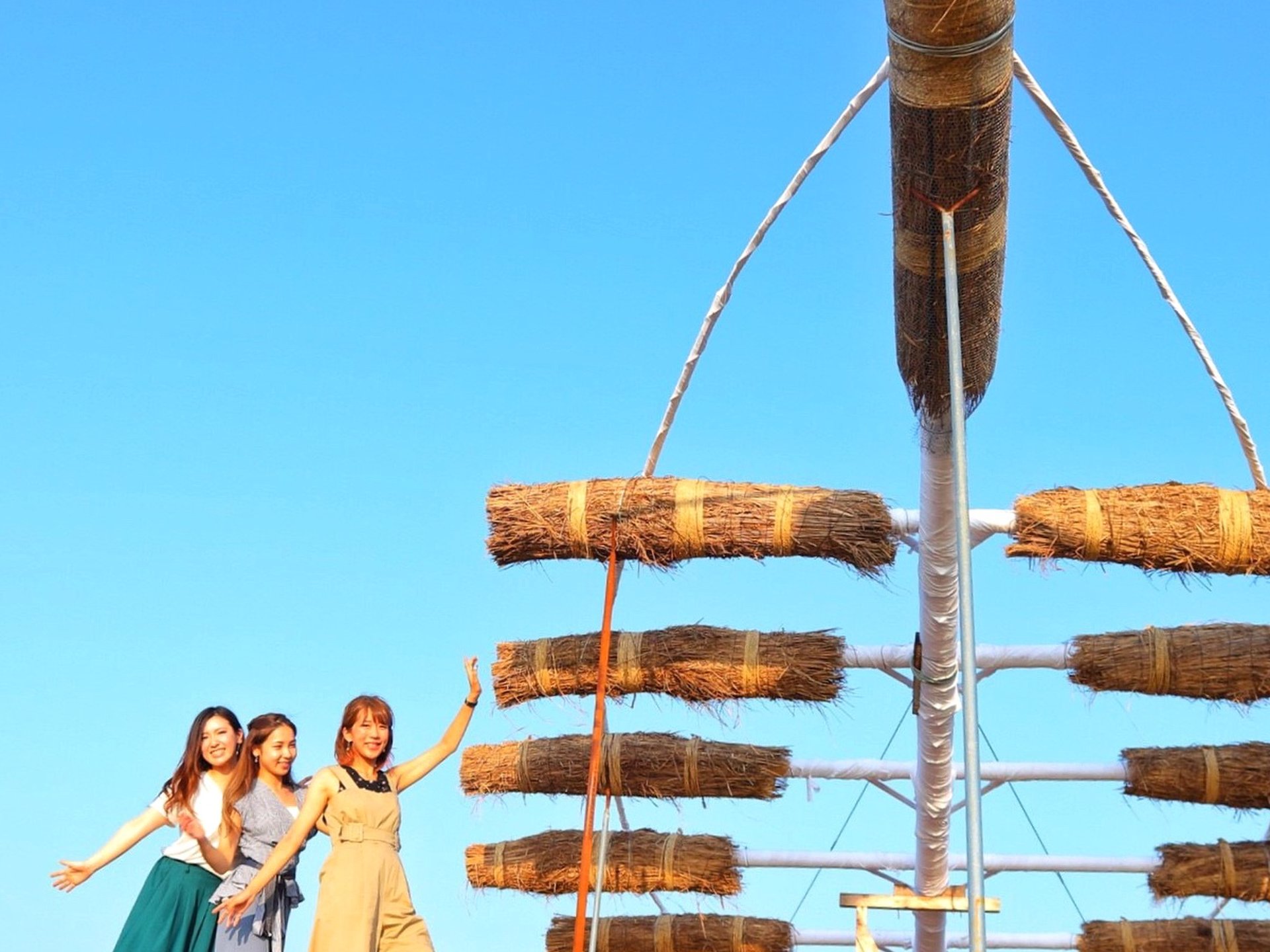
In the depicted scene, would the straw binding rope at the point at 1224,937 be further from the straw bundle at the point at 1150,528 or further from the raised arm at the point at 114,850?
the raised arm at the point at 114,850

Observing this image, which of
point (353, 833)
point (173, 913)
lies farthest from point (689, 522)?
point (173, 913)

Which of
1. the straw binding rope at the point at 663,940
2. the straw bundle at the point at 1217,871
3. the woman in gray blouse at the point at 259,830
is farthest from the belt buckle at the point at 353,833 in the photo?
the straw bundle at the point at 1217,871

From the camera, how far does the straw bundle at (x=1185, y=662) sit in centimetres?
842

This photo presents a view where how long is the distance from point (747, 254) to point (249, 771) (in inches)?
124

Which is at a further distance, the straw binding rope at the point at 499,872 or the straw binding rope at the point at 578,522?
the straw binding rope at the point at 499,872

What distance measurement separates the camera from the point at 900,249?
5.82 metres

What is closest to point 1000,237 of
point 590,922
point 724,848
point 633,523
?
point 633,523

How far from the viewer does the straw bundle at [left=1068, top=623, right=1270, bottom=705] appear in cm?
842

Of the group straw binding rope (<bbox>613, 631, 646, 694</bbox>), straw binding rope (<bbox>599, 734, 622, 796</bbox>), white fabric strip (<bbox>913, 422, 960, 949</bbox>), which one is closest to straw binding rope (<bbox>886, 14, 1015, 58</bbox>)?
white fabric strip (<bbox>913, 422, 960, 949</bbox>)

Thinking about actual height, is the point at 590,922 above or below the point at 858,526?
below

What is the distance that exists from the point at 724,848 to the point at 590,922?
0.86m

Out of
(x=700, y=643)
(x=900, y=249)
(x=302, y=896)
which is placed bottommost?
(x=302, y=896)

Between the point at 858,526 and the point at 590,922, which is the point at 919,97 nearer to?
the point at 858,526

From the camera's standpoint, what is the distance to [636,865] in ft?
29.0
